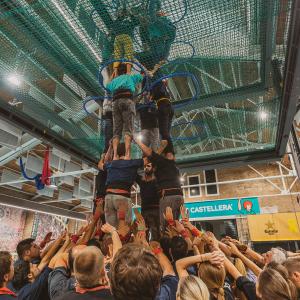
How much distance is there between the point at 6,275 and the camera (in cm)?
196

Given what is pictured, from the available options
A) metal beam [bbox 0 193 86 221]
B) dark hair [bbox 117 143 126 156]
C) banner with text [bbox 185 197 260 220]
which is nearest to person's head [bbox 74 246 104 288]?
dark hair [bbox 117 143 126 156]

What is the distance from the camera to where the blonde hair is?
134 cm

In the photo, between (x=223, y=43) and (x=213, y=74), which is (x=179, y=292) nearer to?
(x=223, y=43)

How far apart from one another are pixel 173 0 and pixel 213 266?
2.26m

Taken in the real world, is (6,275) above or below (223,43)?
below

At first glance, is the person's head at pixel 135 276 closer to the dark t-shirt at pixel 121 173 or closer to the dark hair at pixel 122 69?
the dark t-shirt at pixel 121 173

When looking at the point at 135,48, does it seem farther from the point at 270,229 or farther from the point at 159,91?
the point at 270,229

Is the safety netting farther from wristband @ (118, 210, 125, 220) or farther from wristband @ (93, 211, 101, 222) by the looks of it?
wristband @ (118, 210, 125, 220)

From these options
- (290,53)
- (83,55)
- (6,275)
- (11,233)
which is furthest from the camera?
(11,233)

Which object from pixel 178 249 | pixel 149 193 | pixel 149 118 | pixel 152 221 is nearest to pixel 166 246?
pixel 178 249

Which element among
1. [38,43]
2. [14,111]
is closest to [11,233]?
[14,111]

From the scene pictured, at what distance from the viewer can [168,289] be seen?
5.53 ft

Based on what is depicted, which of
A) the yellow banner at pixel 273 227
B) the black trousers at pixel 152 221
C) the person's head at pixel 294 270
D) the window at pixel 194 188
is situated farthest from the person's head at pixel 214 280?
the window at pixel 194 188

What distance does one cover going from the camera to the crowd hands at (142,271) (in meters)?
1.14
